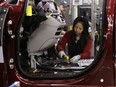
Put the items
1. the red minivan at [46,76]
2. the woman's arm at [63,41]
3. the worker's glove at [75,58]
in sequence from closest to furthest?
1. the red minivan at [46,76]
2. the worker's glove at [75,58]
3. the woman's arm at [63,41]

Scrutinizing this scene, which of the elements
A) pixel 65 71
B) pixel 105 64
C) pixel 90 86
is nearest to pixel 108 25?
Result: pixel 105 64

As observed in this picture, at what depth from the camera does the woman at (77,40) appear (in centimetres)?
337

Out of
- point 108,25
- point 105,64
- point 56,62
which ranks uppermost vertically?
point 108,25

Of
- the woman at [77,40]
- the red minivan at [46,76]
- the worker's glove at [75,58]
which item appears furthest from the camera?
the woman at [77,40]

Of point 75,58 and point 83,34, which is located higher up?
point 83,34

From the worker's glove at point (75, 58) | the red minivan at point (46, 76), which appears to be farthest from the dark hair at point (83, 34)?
the red minivan at point (46, 76)

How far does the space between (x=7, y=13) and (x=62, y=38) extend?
4.02ft

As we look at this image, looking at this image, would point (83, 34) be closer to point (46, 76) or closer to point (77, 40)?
point (77, 40)

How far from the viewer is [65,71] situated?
116 inches

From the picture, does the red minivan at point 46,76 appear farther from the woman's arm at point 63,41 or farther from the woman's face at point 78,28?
the woman's arm at point 63,41

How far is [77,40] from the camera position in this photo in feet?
11.3

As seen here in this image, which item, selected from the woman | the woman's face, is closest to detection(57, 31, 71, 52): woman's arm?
the woman

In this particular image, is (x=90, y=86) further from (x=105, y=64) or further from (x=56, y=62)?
(x=56, y=62)

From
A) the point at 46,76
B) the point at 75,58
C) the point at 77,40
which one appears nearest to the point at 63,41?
the point at 77,40
